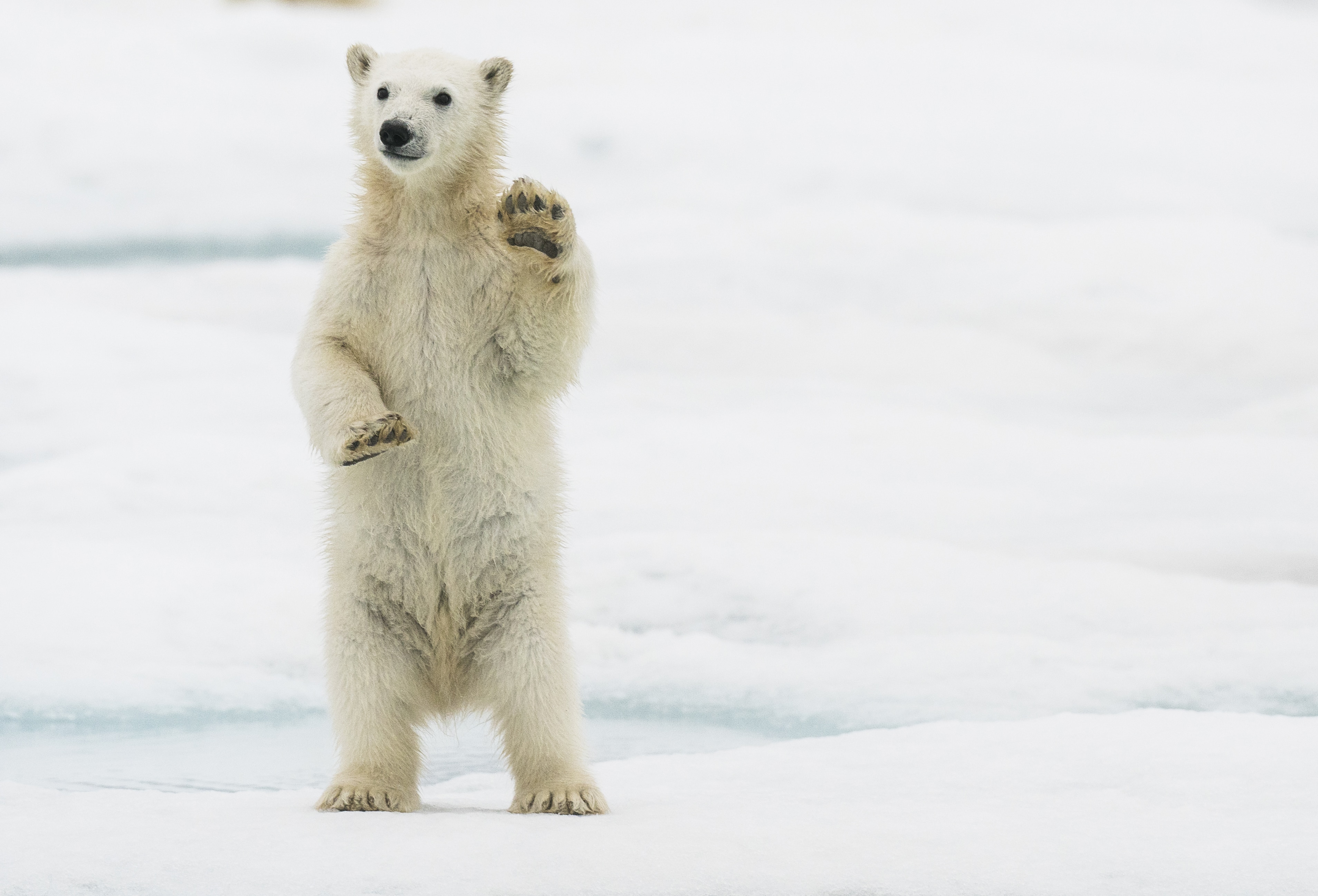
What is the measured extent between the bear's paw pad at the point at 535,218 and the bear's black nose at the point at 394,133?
30cm

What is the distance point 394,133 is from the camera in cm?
336

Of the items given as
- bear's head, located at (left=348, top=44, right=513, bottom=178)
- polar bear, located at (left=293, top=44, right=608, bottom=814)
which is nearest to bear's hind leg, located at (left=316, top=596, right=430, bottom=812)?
polar bear, located at (left=293, top=44, right=608, bottom=814)

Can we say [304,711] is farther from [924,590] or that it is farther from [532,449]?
[924,590]

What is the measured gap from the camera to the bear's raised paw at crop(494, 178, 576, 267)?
3.28 meters

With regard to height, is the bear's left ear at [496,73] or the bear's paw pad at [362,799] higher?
the bear's left ear at [496,73]

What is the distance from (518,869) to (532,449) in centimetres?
122

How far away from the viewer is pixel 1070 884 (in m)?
2.84

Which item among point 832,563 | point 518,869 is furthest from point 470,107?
point 832,563

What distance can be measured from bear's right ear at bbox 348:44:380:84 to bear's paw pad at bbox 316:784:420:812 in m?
1.96

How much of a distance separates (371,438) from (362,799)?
97cm

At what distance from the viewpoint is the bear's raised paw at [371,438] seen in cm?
314

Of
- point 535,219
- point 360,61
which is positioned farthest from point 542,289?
point 360,61

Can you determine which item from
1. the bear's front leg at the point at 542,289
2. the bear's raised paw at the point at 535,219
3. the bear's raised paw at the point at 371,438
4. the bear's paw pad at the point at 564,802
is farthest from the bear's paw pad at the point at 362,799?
the bear's raised paw at the point at 535,219

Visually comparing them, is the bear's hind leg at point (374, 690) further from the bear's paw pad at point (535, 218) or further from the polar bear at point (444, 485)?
A: the bear's paw pad at point (535, 218)
